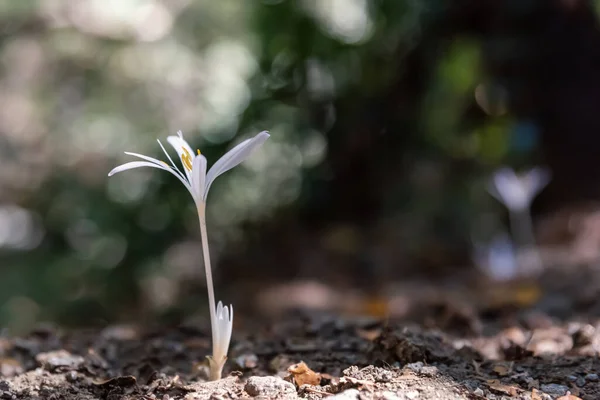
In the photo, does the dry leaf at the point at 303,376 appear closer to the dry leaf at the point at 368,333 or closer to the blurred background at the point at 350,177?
the dry leaf at the point at 368,333

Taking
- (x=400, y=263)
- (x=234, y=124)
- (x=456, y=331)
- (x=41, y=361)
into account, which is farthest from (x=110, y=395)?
(x=400, y=263)

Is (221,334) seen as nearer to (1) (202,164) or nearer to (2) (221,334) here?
(2) (221,334)

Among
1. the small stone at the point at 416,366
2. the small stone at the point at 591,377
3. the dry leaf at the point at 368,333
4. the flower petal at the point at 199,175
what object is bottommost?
the small stone at the point at 591,377

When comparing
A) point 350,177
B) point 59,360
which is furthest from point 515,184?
point 59,360

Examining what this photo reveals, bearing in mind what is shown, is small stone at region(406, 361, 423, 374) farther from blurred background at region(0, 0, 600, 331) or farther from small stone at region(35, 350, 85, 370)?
blurred background at region(0, 0, 600, 331)

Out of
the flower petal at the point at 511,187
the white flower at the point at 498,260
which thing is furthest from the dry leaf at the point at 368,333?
the flower petal at the point at 511,187

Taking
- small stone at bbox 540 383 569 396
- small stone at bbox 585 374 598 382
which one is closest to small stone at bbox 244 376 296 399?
small stone at bbox 540 383 569 396
